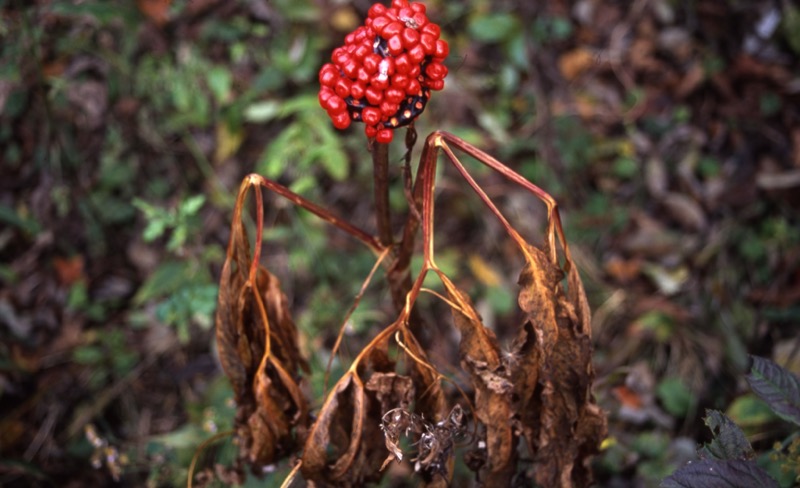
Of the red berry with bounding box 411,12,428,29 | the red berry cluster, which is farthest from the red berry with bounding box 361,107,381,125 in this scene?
the red berry with bounding box 411,12,428,29

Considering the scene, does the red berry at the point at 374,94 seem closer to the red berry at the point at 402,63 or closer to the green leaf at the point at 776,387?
the red berry at the point at 402,63

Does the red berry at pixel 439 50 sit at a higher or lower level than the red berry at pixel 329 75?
higher

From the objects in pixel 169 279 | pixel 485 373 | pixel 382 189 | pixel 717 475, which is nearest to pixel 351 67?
pixel 382 189

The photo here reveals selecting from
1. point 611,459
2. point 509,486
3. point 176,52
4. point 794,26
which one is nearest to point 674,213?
point 794,26

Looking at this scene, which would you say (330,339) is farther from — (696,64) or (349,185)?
(696,64)

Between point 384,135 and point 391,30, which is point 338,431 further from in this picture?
point 391,30

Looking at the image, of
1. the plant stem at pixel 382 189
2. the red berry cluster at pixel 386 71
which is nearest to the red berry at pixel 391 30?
the red berry cluster at pixel 386 71
